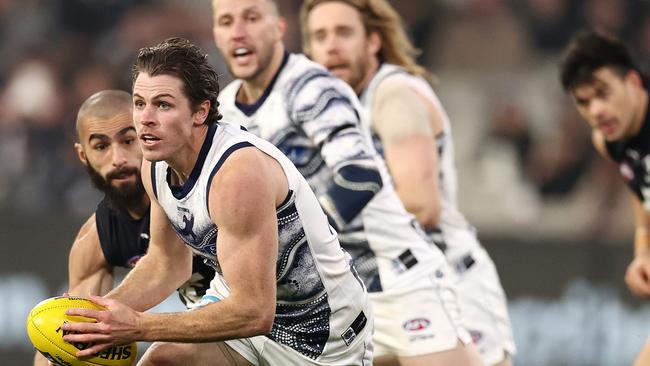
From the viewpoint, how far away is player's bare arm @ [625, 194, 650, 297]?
634cm

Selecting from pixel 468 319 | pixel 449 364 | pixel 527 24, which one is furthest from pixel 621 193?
pixel 449 364

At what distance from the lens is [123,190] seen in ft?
16.8

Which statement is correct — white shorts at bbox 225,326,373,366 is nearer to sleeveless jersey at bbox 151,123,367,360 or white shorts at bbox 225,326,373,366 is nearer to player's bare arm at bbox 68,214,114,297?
sleeveless jersey at bbox 151,123,367,360

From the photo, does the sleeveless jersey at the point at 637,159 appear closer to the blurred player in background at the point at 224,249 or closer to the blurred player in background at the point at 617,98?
the blurred player in background at the point at 617,98

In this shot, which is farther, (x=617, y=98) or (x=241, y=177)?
(x=617, y=98)

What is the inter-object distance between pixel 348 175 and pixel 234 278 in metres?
1.30

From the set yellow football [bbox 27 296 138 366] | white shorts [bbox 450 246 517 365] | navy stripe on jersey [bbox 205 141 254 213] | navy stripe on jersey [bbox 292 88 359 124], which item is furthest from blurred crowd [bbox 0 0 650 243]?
navy stripe on jersey [bbox 205 141 254 213]

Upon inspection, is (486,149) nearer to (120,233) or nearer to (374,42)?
(374,42)

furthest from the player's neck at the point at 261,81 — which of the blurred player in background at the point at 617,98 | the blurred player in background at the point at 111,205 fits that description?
the blurred player in background at the point at 617,98

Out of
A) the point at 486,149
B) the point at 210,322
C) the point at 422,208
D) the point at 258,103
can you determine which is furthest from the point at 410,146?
the point at 486,149

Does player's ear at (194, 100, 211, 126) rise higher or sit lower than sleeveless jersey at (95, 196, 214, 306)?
higher

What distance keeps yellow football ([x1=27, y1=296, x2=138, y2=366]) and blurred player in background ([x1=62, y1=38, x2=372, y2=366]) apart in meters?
0.06

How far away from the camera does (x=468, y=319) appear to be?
6453 mm

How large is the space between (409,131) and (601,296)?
13.5ft
